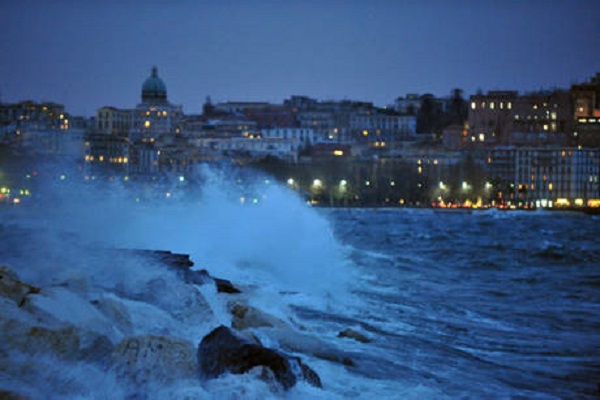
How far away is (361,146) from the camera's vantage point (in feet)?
341

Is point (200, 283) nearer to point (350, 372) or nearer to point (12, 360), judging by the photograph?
point (350, 372)

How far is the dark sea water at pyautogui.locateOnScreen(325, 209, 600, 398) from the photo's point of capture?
934cm

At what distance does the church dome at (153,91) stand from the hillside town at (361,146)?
0.13 meters

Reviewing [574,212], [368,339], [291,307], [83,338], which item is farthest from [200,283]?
[574,212]

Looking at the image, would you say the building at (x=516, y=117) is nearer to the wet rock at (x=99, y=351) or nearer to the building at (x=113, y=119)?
the building at (x=113, y=119)

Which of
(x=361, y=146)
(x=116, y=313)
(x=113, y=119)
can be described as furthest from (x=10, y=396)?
(x=113, y=119)

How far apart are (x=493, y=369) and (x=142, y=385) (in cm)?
436

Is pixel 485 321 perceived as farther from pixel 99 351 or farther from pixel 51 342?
pixel 51 342

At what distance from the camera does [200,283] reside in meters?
12.6

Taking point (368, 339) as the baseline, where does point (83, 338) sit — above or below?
above

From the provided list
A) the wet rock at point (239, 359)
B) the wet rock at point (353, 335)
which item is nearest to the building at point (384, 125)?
the wet rock at point (353, 335)

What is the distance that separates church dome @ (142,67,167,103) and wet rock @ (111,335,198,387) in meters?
113

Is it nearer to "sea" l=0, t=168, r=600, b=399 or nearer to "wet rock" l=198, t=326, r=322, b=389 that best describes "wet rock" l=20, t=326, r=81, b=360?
"sea" l=0, t=168, r=600, b=399

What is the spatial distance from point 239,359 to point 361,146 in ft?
319
